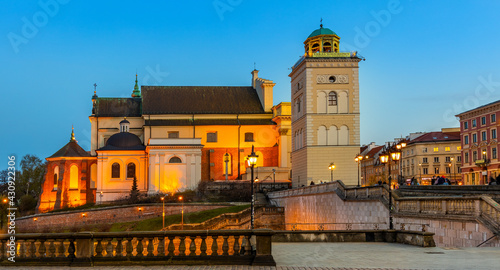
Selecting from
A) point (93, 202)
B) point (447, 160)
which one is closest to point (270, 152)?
point (93, 202)

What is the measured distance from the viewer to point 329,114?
63.6m

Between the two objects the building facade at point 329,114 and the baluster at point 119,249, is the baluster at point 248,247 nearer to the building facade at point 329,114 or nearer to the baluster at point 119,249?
the baluster at point 119,249

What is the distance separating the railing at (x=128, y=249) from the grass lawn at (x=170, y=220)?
48724 millimetres

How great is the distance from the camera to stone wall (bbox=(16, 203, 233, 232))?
233 ft

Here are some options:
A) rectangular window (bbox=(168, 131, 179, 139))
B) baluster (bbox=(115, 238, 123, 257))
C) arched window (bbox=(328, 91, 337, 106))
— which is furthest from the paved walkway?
rectangular window (bbox=(168, 131, 179, 139))

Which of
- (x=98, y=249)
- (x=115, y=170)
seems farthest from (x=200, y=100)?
(x=98, y=249)

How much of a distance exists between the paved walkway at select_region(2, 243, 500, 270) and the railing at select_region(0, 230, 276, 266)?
0.40 meters

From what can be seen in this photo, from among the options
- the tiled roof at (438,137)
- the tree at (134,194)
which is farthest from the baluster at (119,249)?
the tiled roof at (438,137)

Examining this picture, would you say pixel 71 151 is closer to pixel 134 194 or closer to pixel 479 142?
pixel 134 194

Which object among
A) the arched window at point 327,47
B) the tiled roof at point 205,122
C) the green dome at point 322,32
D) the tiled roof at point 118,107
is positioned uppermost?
the green dome at point 322,32

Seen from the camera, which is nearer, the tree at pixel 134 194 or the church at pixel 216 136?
the church at pixel 216 136

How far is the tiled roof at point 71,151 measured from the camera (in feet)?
281

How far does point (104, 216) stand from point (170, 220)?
9.90 meters

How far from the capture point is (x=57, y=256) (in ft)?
52.3
